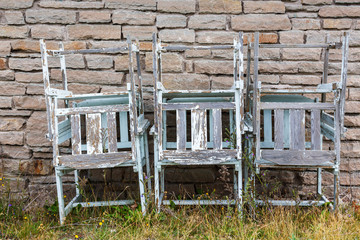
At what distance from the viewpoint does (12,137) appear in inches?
134

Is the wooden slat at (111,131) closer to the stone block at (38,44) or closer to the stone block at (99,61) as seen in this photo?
the stone block at (99,61)

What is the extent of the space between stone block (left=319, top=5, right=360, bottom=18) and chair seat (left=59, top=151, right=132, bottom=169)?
252 cm

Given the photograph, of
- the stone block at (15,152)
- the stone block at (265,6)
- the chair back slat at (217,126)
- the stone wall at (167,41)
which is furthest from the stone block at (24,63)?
the stone block at (265,6)

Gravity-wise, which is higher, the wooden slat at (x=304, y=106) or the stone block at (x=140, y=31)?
the stone block at (x=140, y=31)

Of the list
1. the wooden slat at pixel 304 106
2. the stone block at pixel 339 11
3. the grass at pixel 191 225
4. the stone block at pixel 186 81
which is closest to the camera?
the grass at pixel 191 225

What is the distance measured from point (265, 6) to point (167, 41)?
3.55 feet

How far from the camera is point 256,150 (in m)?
2.62

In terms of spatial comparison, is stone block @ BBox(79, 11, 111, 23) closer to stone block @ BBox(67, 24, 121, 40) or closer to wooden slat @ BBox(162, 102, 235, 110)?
stone block @ BBox(67, 24, 121, 40)

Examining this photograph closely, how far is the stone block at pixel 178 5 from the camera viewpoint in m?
3.31

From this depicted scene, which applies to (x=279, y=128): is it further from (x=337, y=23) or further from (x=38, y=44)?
(x=38, y=44)

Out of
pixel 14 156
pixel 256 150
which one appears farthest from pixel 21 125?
pixel 256 150

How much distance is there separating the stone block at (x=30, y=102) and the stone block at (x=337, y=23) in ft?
10.1

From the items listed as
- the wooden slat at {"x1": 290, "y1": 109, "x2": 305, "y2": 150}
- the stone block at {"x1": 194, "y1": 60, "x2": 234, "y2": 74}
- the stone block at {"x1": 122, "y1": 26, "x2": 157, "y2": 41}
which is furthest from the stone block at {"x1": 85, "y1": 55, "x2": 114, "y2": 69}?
the wooden slat at {"x1": 290, "y1": 109, "x2": 305, "y2": 150}

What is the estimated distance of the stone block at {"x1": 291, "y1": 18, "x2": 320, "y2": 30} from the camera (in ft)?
10.8
